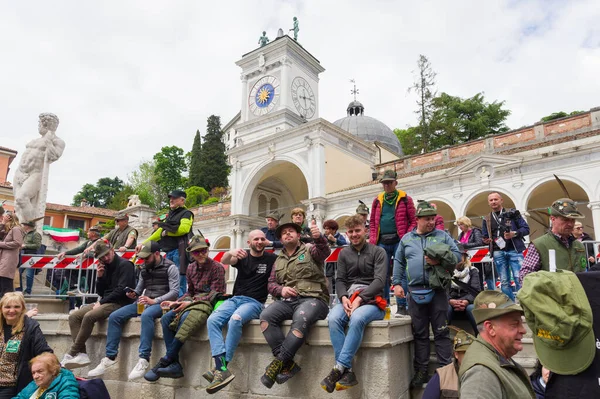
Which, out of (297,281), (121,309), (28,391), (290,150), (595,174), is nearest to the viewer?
(28,391)

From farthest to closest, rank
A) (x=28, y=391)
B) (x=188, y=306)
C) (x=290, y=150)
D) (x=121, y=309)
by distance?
(x=290, y=150), (x=121, y=309), (x=188, y=306), (x=28, y=391)

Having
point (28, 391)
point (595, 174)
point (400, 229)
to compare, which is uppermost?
point (595, 174)

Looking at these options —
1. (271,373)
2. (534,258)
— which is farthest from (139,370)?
(534,258)

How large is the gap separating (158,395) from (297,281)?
2333 mm

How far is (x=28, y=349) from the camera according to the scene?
4.27 m

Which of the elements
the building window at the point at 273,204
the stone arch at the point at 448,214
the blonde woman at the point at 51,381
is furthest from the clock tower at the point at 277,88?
the blonde woman at the point at 51,381

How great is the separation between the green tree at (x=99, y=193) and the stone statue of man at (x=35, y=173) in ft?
192

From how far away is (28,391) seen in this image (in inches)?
151

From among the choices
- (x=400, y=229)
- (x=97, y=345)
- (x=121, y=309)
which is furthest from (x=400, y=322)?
(x=97, y=345)

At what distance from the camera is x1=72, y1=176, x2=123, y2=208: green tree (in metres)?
63.8

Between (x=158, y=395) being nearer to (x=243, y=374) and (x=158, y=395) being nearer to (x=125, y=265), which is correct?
(x=243, y=374)

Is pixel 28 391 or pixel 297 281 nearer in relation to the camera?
pixel 28 391

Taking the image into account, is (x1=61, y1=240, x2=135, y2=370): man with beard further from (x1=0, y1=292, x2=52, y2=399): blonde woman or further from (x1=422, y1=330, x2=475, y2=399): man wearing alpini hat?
(x1=422, y1=330, x2=475, y2=399): man wearing alpini hat

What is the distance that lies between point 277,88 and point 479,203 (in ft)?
48.3
